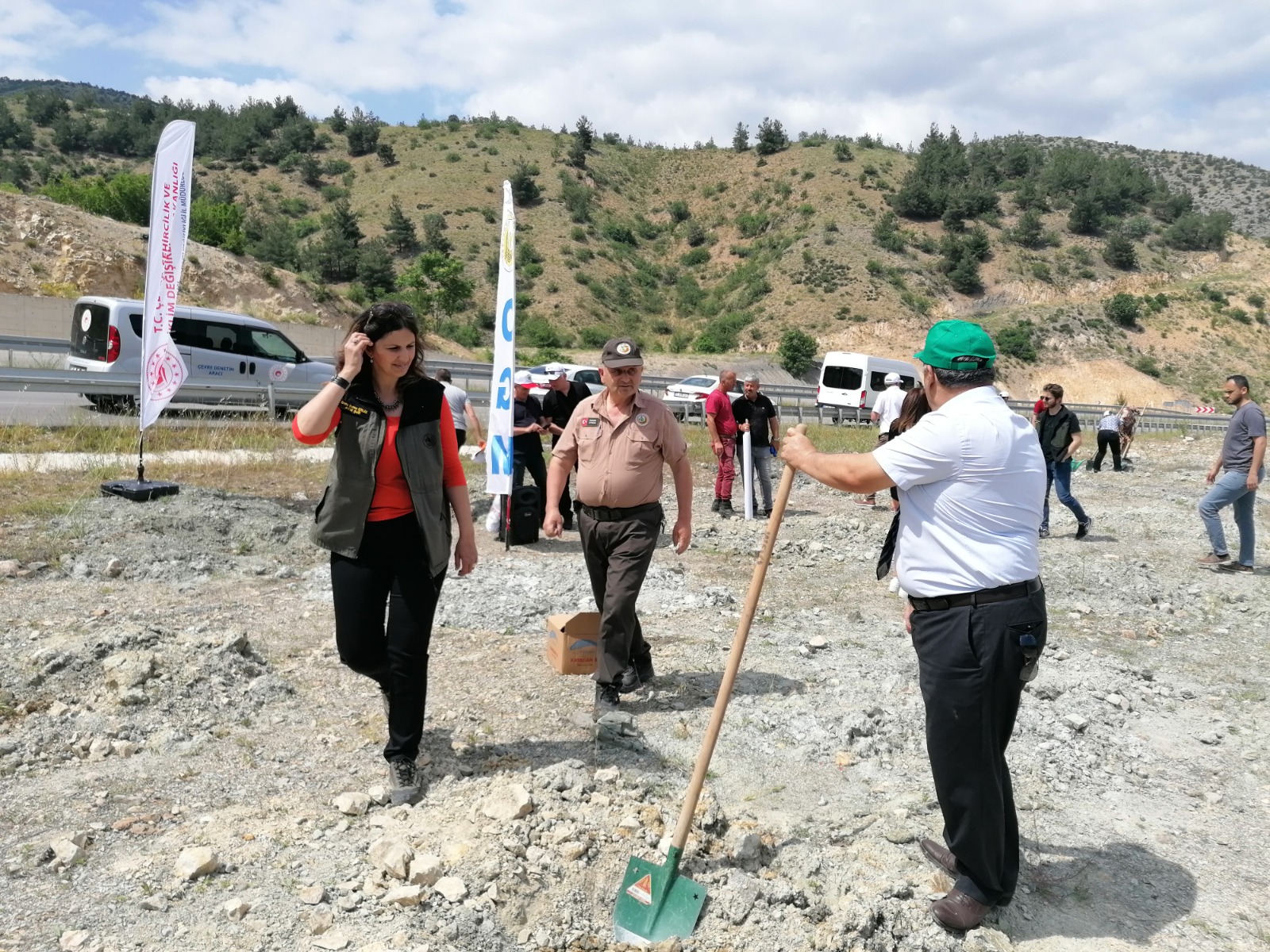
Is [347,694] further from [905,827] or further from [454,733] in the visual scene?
[905,827]

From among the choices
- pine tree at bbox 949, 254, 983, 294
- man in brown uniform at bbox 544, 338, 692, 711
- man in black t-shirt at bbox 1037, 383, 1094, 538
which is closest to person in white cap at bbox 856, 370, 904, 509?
man in black t-shirt at bbox 1037, 383, 1094, 538

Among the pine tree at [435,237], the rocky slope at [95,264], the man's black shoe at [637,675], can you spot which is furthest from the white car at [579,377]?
the pine tree at [435,237]

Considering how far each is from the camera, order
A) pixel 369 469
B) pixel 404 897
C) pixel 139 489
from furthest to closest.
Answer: pixel 139 489, pixel 369 469, pixel 404 897

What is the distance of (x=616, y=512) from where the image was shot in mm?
4723

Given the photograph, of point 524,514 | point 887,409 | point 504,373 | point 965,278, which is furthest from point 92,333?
point 965,278

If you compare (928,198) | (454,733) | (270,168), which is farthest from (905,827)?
(270,168)

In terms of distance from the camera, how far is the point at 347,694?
5.00 meters

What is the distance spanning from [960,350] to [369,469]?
212 centimetres

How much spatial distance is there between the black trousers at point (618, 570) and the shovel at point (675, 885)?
1.45 metres

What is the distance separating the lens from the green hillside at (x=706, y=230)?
5719cm

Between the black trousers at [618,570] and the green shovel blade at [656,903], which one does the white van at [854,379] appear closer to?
the black trousers at [618,570]

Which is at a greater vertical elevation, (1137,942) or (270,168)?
(270,168)

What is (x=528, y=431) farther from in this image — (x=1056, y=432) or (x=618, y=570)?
(x=1056, y=432)

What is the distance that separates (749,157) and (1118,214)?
106 feet
